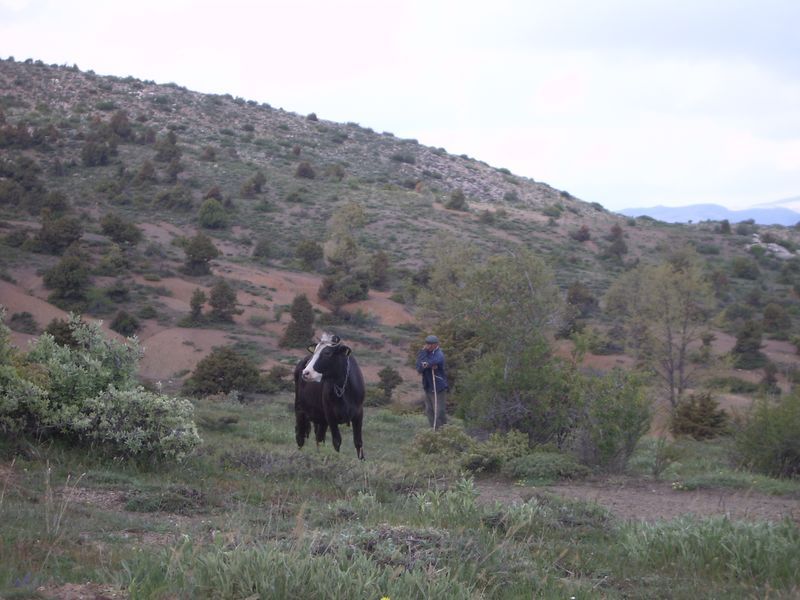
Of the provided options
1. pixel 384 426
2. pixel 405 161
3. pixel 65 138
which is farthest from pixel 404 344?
pixel 405 161

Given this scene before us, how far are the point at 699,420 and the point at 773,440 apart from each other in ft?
34.7

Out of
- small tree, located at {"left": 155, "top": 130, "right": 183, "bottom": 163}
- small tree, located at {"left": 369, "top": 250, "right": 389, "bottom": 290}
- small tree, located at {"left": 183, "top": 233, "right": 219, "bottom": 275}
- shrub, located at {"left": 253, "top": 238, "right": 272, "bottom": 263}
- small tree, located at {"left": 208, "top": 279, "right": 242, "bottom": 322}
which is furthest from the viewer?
small tree, located at {"left": 155, "top": 130, "right": 183, "bottom": 163}

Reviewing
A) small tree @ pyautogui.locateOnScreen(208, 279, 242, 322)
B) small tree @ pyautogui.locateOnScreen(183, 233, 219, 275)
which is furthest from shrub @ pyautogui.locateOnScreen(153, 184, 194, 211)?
small tree @ pyautogui.locateOnScreen(208, 279, 242, 322)

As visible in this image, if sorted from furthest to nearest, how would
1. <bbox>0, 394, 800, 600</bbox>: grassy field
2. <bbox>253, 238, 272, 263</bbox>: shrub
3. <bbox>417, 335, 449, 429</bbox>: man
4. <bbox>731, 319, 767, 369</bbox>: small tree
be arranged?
1. <bbox>253, 238, 272, 263</bbox>: shrub
2. <bbox>731, 319, 767, 369</bbox>: small tree
3. <bbox>417, 335, 449, 429</bbox>: man
4. <bbox>0, 394, 800, 600</bbox>: grassy field

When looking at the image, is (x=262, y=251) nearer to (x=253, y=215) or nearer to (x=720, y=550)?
(x=253, y=215)

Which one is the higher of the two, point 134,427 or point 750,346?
point 134,427

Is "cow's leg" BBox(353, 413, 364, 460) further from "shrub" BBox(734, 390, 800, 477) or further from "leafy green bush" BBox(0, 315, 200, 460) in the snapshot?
"shrub" BBox(734, 390, 800, 477)

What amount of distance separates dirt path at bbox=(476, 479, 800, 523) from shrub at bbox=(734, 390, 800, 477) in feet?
8.72

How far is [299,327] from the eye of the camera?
34.0 meters

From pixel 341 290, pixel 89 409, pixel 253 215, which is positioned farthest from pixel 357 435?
pixel 253 215

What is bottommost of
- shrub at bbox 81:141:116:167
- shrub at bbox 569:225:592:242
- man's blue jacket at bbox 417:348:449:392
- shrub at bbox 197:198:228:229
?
man's blue jacket at bbox 417:348:449:392

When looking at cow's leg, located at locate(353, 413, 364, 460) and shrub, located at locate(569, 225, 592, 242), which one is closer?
cow's leg, located at locate(353, 413, 364, 460)

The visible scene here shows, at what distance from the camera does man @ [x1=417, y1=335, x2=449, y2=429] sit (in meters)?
14.0

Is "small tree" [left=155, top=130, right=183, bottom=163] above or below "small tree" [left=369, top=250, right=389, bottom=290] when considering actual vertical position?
above
